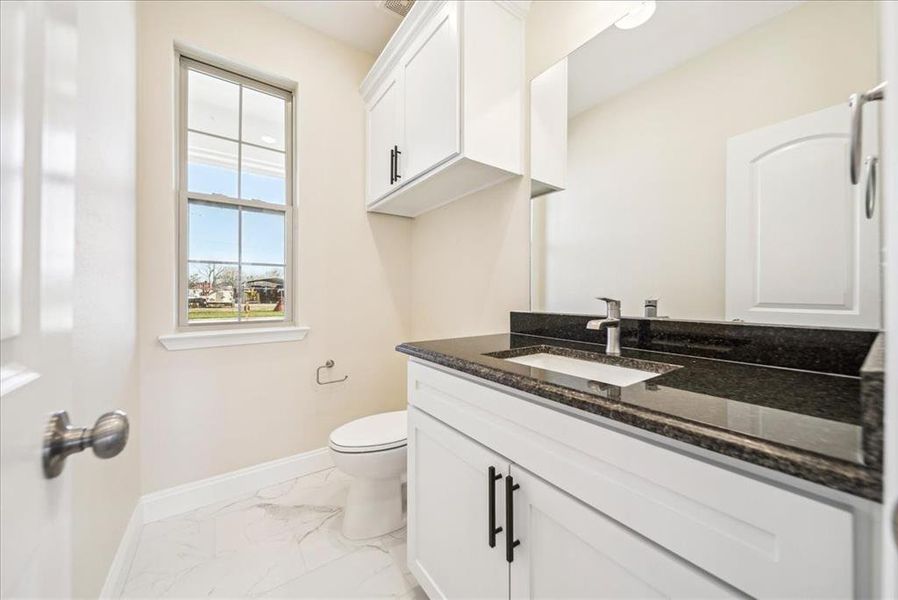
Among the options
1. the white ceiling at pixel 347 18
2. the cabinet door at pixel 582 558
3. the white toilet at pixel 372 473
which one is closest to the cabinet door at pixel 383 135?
the white ceiling at pixel 347 18

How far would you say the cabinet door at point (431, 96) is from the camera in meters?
1.50

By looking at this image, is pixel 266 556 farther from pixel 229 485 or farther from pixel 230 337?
pixel 230 337

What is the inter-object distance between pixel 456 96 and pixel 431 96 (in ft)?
0.69

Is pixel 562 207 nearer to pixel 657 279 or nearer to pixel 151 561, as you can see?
pixel 657 279

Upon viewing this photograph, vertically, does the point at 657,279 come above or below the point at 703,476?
above

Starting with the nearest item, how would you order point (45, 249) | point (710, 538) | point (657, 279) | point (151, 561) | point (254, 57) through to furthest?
point (45, 249), point (710, 538), point (657, 279), point (151, 561), point (254, 57)

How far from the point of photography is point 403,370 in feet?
8.31

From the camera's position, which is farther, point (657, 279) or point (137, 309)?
point (137, 309)

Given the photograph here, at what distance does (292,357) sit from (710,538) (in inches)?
81.9

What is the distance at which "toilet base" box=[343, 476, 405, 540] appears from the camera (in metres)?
1.60

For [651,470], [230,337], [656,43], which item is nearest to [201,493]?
[230,337]

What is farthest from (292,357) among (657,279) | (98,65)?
(657,279)

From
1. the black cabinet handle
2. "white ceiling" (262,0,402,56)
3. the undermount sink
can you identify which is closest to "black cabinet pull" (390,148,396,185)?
"white ceiling" (262,0,402,56)

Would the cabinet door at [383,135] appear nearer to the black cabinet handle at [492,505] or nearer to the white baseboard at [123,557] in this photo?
the black cabinet handle at [492,505]
